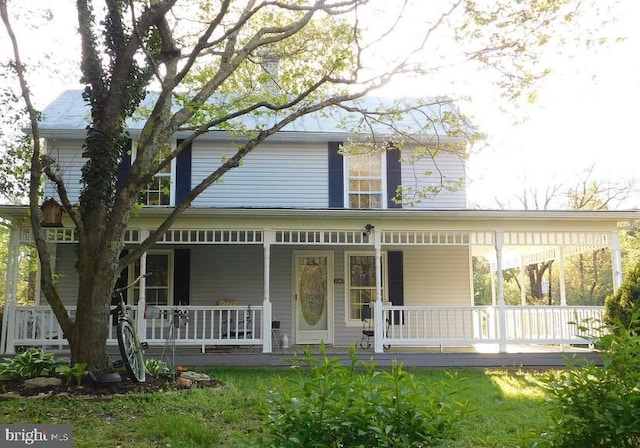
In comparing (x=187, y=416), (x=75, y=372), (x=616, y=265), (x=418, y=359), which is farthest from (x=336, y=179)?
(x=187, y=416)

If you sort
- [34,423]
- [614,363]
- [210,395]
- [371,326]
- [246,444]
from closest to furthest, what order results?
1. [246,444]
2. [614,363]
3. [34,423]
4. [210,395]
5. [371,326]

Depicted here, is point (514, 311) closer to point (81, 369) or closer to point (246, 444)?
point (81, 369)

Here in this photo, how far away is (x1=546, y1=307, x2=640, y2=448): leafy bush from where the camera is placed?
8.13 ft

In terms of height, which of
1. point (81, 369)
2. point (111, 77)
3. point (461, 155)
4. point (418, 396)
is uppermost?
point (111, 77)

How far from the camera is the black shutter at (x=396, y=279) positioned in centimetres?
1265

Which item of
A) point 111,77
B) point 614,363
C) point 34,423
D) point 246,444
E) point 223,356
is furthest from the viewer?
point 223,356

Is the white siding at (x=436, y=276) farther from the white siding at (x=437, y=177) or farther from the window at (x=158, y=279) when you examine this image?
the window at (x=158, y=279)

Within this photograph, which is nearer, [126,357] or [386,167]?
[126,357]

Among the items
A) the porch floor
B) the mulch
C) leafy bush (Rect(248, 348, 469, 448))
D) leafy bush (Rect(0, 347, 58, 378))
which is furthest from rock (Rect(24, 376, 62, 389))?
leafy bush (Rect(248, 348, 469, 448))

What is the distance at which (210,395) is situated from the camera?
695 cm

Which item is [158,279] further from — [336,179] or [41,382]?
[41,382]

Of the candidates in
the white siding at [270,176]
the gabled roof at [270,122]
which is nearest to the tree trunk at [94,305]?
the gabled roof at [270,122]

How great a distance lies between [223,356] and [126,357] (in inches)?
132

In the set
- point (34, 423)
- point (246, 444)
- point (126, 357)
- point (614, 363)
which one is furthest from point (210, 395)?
A: point (614, 363)
